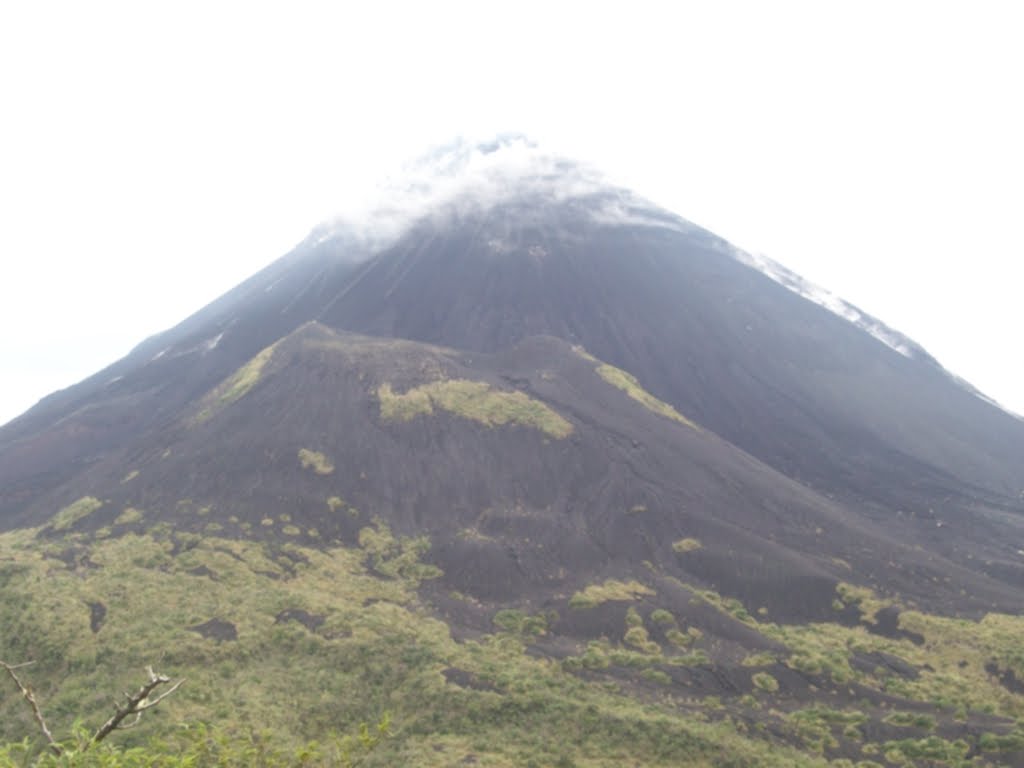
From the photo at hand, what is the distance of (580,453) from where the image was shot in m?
44.8

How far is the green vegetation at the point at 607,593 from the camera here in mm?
32625

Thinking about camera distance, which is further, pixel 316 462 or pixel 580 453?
pixel 580 453

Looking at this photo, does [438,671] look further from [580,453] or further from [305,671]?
[580,453]

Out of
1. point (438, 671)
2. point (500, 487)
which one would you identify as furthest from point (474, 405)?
point (438, 671)

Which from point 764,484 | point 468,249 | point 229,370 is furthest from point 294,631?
point 468,249

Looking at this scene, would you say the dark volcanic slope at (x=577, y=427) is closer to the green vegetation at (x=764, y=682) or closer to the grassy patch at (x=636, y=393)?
the grassy patch at (x=636, y=393)

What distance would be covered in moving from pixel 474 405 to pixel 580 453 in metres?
8.86

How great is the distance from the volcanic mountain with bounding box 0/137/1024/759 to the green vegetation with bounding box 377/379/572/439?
193 mm

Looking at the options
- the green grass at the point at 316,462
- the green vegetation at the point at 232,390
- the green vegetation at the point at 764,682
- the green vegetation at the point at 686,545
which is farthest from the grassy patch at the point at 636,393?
the green vegetation at the point at 232,390

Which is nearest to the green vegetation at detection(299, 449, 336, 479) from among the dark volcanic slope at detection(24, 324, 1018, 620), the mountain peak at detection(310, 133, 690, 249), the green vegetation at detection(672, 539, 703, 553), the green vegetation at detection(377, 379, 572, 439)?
the dark volcanic slope at detection(24, 324, 1018, 620)

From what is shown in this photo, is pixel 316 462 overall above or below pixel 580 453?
below

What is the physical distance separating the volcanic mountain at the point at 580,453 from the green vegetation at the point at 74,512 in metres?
0.22

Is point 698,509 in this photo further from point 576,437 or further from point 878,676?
point 878,676

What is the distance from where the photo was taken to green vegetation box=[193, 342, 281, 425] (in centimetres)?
5077
